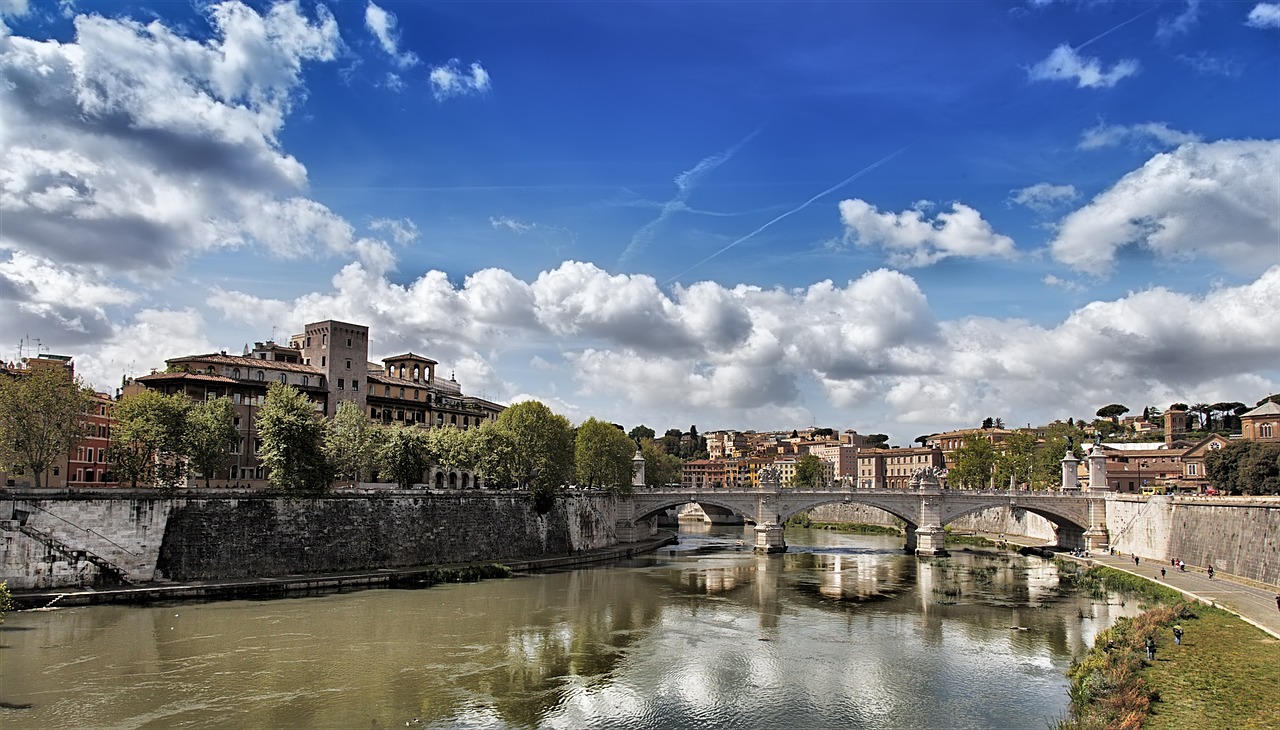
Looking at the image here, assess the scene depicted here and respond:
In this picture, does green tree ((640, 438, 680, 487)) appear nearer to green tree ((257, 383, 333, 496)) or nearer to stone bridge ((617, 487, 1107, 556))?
stone bridge ((617, 487, 1107, 556))

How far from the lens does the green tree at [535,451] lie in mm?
54562

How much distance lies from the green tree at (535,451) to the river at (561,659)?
42.8 feet

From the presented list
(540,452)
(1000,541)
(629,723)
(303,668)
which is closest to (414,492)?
(540,452)

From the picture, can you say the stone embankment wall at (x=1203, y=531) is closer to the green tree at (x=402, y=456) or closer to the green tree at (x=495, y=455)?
the green tree at (x=495, y=455)

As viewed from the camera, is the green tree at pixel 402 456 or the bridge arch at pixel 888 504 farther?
the bridge arch at pixel 888 504

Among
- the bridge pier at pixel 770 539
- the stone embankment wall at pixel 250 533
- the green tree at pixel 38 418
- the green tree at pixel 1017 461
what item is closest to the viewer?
the stone embankment wall at pixel 250 533

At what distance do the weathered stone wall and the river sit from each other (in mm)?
6567

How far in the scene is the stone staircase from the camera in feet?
108

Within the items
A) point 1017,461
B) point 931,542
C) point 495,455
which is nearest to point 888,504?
point 931,542

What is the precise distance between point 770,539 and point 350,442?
98.7 ft

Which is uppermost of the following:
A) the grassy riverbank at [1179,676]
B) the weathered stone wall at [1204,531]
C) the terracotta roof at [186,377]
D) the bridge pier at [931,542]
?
the terracotta roof at [186,377]

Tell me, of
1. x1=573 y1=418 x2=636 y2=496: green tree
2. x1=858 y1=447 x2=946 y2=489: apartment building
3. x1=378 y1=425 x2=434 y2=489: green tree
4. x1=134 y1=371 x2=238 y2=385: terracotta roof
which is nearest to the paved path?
x1=573 y1=418 x2=636 y2=496: green tree

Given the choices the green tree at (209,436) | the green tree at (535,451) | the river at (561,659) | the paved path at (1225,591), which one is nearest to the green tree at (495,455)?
the green tree at (535,451)

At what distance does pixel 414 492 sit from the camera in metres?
47.2
